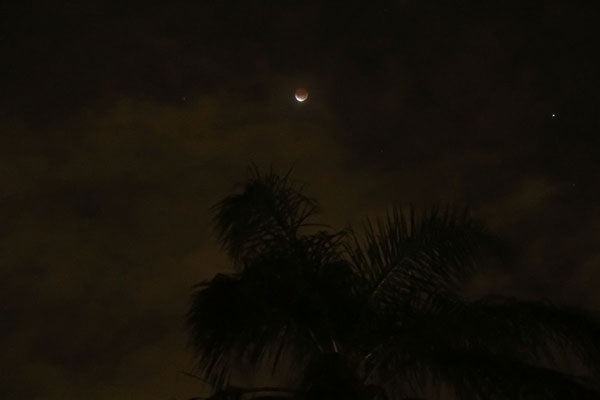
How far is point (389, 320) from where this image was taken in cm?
780

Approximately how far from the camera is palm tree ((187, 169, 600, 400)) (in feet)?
23.2

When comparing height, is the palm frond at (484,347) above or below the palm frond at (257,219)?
below

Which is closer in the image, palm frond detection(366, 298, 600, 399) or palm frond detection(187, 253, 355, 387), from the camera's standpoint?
palm frond detection(366, 298, 600, 399)

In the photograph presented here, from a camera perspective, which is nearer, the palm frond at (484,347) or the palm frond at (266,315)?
the palm frond at (484,347)

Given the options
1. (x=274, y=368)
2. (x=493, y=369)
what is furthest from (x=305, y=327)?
(x=493, y=369)

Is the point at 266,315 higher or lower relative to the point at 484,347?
higher

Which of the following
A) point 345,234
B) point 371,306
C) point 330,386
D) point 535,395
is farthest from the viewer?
point 345,234

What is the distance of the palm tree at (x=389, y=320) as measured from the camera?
7.07m

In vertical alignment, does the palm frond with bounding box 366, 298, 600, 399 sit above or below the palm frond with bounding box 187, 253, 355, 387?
below

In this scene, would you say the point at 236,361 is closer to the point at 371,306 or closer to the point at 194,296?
the point at 194,296

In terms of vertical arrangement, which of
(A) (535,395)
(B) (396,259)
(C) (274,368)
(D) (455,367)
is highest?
(B) (396,259)

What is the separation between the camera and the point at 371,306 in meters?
7.93

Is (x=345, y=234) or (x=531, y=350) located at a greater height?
(x=345, y=234)

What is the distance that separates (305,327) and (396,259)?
1317 mm
